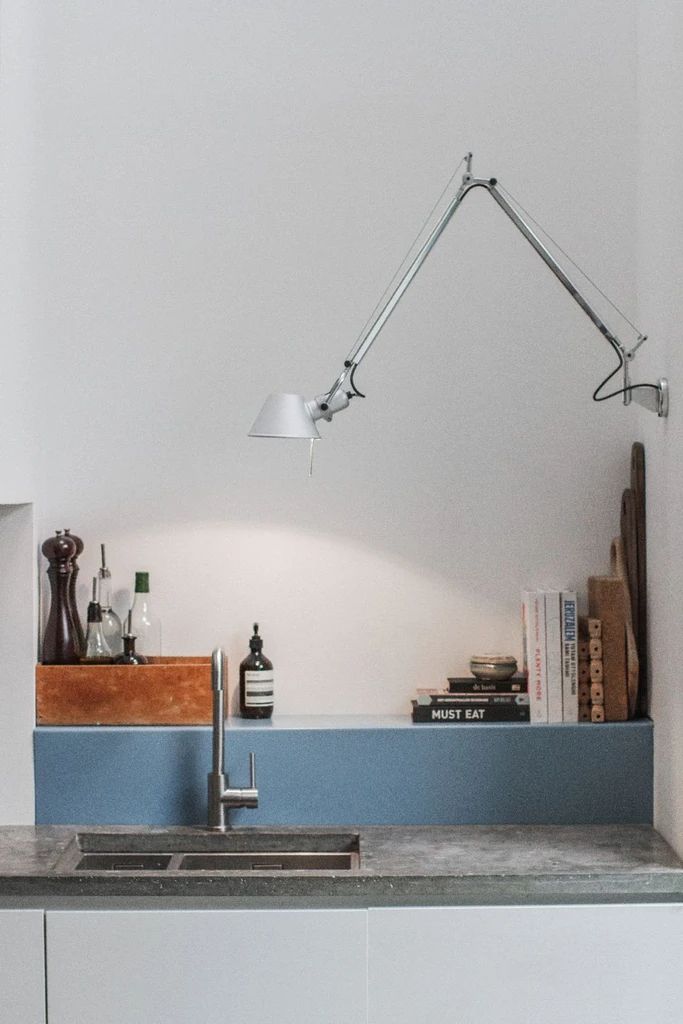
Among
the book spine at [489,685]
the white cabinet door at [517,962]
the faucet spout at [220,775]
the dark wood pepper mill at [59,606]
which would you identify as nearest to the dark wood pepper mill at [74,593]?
the dark wood pepper mill at [59,606]

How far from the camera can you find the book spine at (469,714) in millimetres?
2580

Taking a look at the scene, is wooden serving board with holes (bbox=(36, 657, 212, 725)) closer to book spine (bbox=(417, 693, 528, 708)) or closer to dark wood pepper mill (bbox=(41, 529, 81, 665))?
dark wood pepper mill (bbox=(41, 529, 81, 665))

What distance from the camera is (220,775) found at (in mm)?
2480

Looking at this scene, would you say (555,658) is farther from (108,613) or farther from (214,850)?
(108,613)

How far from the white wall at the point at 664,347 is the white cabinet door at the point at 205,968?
0.67 metres

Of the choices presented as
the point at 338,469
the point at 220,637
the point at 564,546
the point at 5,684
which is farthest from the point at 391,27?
the point at 5,684

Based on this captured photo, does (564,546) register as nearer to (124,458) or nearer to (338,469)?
(338,469)

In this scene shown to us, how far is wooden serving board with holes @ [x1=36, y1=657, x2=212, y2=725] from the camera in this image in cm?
257

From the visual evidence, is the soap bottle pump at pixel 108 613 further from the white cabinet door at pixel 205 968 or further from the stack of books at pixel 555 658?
the stack of books at pixel 555 658

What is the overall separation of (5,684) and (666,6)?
6.23 feet

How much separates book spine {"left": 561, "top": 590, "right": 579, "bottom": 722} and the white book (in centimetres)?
4

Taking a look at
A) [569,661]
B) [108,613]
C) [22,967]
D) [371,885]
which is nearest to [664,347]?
[569,661]

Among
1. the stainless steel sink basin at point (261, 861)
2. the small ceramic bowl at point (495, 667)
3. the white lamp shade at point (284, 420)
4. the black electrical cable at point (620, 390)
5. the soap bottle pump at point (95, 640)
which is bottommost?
the stainless steel sink basin at point (261, 861)

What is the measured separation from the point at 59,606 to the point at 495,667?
0.92 meters
